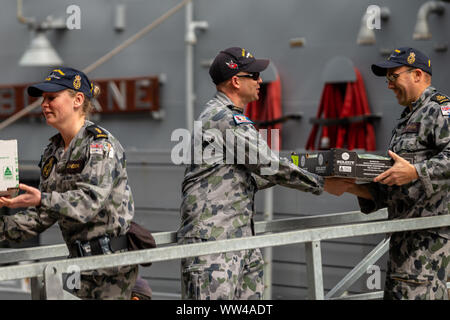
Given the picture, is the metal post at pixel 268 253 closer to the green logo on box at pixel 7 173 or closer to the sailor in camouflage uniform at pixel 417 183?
the sailor in camouflage uniform at pixel 417 183

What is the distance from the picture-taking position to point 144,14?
968 centimetres

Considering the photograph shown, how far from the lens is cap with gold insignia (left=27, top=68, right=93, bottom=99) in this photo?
3.63 metres

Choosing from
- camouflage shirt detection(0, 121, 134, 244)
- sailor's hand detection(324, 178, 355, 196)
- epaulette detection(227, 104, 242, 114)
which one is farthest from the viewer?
sailor's hand detection(324, 178, 355, 196)

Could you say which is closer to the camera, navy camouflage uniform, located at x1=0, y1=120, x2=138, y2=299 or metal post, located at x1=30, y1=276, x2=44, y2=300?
metal post, located at x1=30, y1=276, x2=44, y2=300

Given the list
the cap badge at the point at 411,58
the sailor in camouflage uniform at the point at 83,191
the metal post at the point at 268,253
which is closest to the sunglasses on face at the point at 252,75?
the sailor in camouflage uniform at the point at 83,191

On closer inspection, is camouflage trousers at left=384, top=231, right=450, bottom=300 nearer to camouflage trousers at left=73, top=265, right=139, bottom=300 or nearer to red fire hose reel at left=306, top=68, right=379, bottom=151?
camouflage trousers at left=73, top=265, right=139, bottom=300

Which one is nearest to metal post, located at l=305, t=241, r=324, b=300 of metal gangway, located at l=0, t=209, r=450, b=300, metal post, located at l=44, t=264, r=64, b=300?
metal gangway, located at l=0, t=209, r=450, b=300

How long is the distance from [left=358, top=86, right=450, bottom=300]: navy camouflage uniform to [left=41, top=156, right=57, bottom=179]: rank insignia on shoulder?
177 centimetres

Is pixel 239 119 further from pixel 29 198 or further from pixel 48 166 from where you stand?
pixel 29 198

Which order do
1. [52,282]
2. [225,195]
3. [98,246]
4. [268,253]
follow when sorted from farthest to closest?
[268,253], [225,195], [98,246], [52,282]

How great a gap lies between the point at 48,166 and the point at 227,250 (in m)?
0.94

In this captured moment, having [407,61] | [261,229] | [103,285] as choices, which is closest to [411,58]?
A: [407,61]

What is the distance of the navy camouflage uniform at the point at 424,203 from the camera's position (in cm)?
416

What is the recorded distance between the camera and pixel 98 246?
11.7ft
